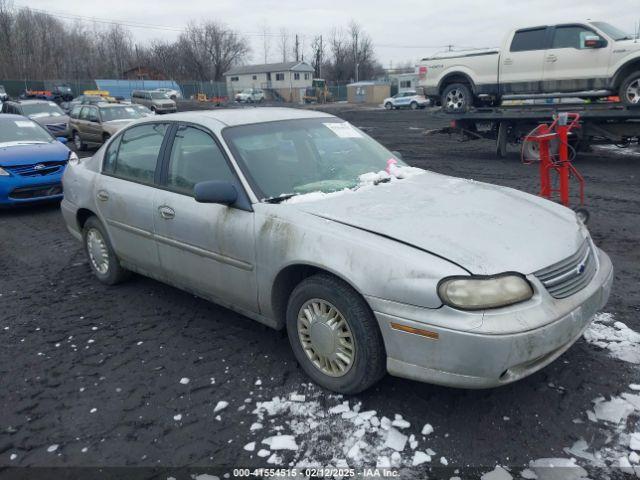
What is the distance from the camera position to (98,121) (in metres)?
15.2

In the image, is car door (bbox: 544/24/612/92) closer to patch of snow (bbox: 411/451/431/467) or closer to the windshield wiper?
the windshield wiper

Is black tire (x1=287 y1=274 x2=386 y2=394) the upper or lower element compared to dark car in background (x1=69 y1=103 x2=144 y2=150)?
lower

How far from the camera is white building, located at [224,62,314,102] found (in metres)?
75.2

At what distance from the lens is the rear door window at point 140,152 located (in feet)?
13.8

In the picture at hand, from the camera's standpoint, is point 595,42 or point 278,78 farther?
point 278,78

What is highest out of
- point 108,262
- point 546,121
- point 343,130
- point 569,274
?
point 343,130

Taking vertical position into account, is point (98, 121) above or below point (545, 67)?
below

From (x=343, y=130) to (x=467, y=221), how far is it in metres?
1.71

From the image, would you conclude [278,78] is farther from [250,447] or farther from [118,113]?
[250,447]

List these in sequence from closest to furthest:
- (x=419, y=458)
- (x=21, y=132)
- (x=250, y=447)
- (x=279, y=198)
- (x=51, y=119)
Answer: (x=419, y=458) < (x=250, y=447) < (x=279, y=198) < (x=21, y=132) < (x=51, y=119)

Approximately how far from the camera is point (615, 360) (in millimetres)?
3346

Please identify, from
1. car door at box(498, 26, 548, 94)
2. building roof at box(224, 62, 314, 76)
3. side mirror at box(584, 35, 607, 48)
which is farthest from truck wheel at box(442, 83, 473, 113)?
building roof at box(224, 62, 314, 76)

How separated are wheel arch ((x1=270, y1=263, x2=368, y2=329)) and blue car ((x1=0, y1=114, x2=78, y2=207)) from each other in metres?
5.91

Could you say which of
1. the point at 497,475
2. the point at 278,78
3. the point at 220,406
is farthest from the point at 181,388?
the point at 278,78
